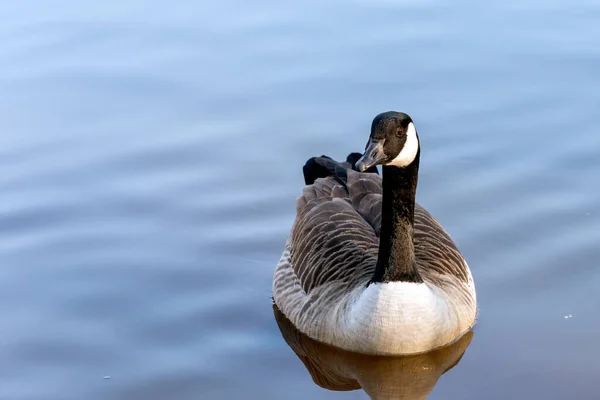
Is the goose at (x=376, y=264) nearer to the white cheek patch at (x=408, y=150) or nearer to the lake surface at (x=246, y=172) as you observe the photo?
the white cheek patch at (x=408, y=150)

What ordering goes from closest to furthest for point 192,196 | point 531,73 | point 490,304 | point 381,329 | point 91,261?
point 381,329
point 490,304
point 91,261
point 192,196
point 531,73

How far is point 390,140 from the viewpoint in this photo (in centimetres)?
641

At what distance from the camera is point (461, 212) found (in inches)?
337

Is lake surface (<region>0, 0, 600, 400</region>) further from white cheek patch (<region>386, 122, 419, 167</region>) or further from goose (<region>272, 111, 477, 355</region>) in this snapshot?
white cheek patch (<region>386, 122, 419, 167</region>)

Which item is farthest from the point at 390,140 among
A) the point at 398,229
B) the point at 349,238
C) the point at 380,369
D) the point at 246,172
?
the point at 246,172

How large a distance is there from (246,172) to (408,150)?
303cm

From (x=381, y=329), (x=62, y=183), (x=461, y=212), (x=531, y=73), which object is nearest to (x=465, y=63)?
(x=531, y=73)

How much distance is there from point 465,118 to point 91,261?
12.4 ft

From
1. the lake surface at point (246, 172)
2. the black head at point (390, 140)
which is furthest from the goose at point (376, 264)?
the lake surface at point (246, 172)

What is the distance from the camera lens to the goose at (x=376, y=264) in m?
6.64

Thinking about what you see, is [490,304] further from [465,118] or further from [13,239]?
[13,239]

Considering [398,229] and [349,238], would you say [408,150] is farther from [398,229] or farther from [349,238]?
[349,238]

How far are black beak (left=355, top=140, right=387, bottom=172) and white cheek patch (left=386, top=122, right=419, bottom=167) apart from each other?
0.16 m

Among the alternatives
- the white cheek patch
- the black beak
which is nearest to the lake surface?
the white cheek patch
